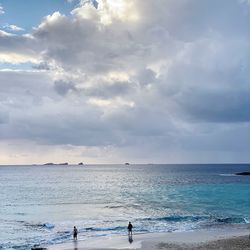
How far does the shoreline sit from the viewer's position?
4371 centimetres

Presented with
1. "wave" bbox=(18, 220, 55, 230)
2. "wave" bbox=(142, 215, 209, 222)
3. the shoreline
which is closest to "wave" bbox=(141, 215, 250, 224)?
"wave" bbox=(142, 215, 209, 222)

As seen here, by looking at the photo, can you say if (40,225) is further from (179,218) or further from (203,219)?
(203,219)

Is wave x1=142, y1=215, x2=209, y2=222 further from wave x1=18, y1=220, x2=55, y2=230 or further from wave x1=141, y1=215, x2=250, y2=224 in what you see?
wave x1=18, y1=220, x2=55, y2=230

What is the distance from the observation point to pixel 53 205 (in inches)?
3541

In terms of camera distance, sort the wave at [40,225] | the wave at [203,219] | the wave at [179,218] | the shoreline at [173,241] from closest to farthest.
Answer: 1. the shoreline at [173,241]
2. the wave at [40,225]
3. the wave at [203,219]
4. the wave at [179,218]

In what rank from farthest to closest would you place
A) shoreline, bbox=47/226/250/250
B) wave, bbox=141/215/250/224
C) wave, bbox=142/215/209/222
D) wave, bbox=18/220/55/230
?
wave, bbox=142/215/209/222, wave, bbox=141/215/250/224, wave, bbox=18/220/55/230, shoreline, bbox=47/226/250/250

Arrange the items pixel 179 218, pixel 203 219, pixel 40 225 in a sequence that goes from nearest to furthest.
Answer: pixel 40 225, pixel 203 219, pixel 179 218

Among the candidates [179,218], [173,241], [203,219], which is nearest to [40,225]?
[179,218]

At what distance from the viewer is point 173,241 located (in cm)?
4734

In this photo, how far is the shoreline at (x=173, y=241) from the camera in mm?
43706

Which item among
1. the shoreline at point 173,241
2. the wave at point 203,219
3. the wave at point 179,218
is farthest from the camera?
the wave at point 179,218

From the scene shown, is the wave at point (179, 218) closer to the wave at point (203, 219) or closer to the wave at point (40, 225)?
the wave at point (203, 219)

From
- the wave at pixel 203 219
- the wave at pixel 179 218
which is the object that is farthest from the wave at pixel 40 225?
the wave at pixel 179 218

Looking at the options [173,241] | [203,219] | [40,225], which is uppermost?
[40,225]
